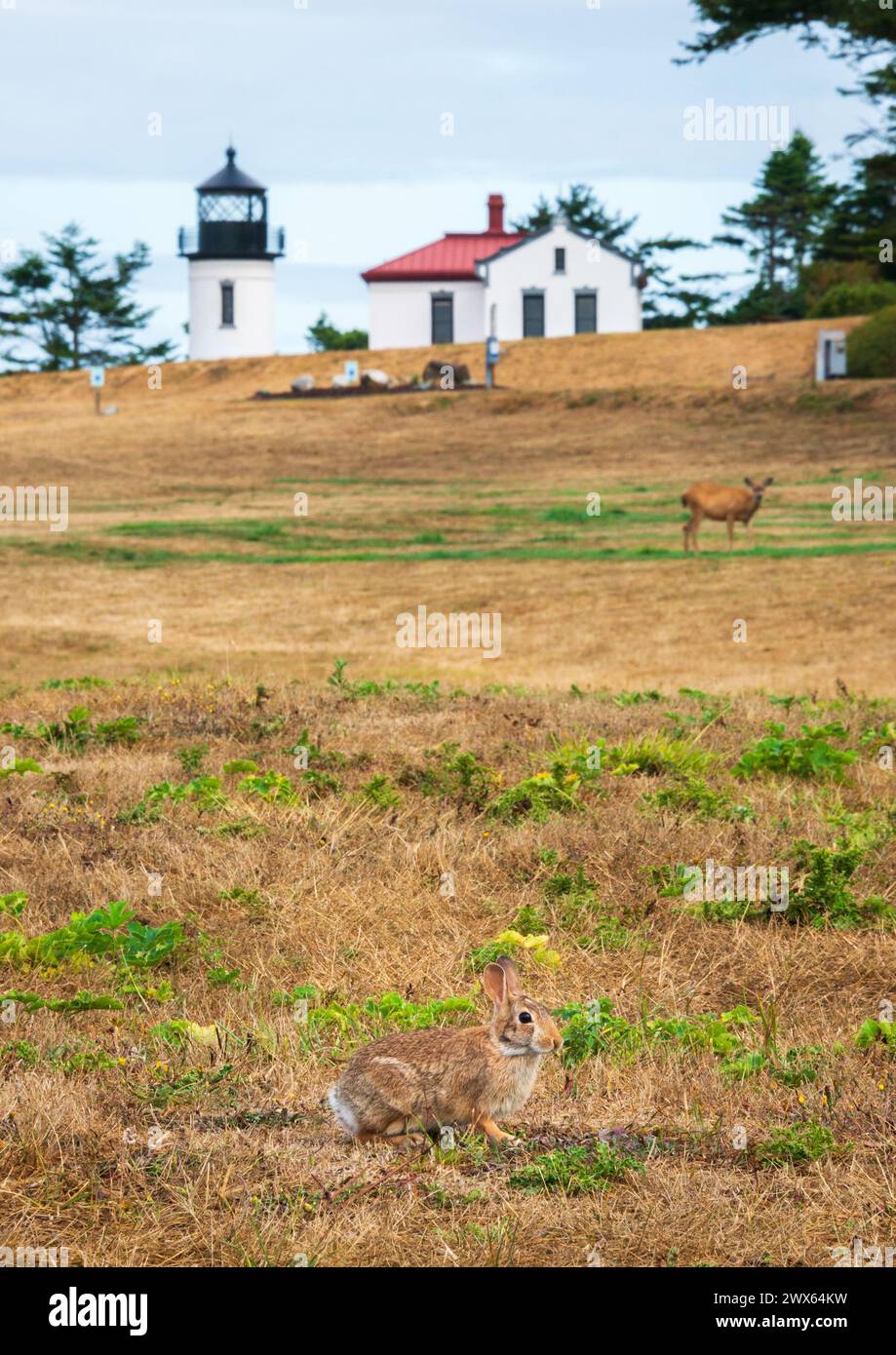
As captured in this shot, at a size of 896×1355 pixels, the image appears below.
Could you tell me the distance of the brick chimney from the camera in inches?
2822

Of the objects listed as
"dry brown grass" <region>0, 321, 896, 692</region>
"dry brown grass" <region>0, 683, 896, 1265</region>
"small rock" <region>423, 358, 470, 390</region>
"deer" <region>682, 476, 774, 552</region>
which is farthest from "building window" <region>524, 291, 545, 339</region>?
"dry brown grass" <region>0, 683, 896, 1265</region>

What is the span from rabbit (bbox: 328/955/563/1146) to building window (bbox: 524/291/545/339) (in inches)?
2503

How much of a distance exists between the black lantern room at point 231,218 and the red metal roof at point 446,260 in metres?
5.24

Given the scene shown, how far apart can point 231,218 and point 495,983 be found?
68.6 m

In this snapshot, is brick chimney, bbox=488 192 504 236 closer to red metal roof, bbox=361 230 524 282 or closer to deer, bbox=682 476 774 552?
red metal roof, bbox=361 230 524 282

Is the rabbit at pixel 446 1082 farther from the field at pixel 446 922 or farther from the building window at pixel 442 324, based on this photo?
the building window at pixel 442 324

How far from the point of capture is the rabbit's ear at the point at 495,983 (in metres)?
4.56

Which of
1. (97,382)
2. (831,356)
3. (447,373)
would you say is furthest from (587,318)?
(97,382)

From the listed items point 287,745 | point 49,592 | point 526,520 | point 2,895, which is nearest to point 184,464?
point 526,520

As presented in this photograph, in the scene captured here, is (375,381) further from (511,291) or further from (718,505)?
(718,505)

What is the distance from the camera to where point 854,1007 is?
21.2 ft

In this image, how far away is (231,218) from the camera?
69.5 m
